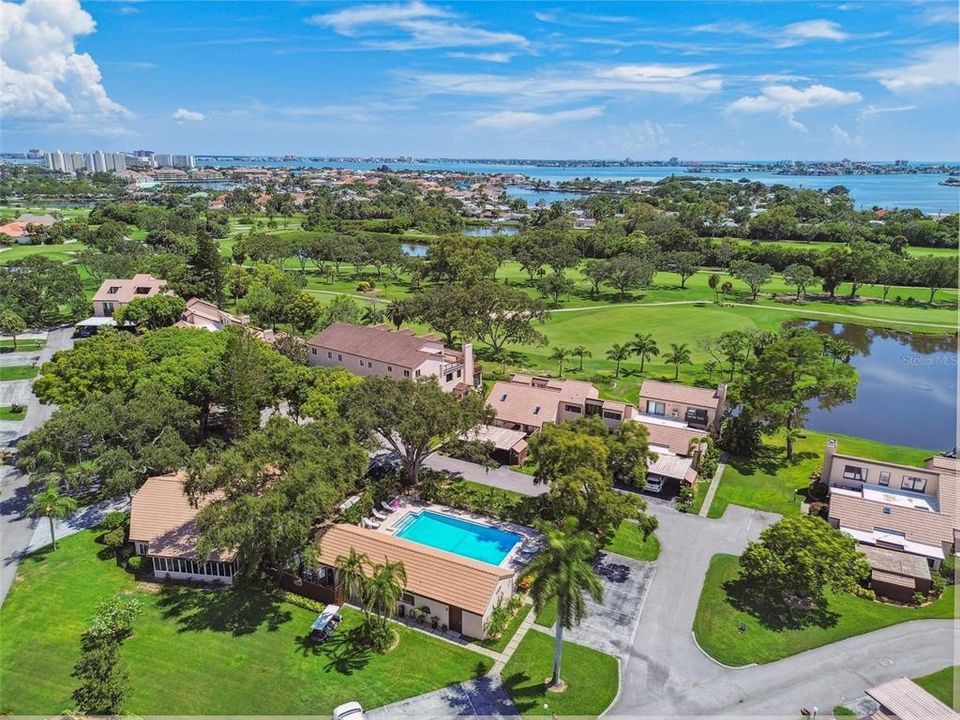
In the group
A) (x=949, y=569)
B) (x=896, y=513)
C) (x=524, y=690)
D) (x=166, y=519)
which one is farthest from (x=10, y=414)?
(x=949, y=569)

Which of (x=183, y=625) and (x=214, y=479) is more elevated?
(x=214, y=479)

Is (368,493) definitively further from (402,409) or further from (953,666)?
(953,666)

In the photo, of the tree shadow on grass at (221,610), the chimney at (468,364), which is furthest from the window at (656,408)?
the tree shadow on grass at (221,610)

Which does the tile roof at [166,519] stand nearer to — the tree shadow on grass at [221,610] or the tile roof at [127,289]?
the tree shadow on grass at [221,610]

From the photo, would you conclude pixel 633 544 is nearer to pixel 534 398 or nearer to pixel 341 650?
pixel 534 398

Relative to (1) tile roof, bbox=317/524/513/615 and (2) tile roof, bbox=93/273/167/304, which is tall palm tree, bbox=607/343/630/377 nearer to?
(1) tile roof, bbox=317/524/513/615

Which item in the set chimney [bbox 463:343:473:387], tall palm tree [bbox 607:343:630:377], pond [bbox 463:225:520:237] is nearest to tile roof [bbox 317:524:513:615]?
chimney [bbox 463:343:473:387]

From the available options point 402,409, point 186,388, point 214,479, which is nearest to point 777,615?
point 402,409
